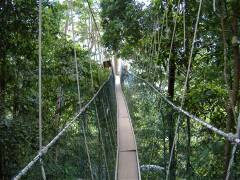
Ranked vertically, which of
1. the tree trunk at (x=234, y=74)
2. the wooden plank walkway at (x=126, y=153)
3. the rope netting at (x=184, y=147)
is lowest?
the wooden plank walkway at (x=126, y=153)

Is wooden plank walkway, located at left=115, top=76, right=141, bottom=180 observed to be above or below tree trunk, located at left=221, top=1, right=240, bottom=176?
below

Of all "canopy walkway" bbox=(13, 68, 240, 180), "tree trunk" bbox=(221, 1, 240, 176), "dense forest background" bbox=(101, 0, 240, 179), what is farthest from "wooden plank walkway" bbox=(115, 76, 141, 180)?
"tree trunk" bbox=(221, 1, 240, 176)

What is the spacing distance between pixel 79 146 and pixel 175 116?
2.32 feet

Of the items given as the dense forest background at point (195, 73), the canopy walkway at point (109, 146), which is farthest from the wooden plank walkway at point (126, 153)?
the dense forest background at point (195, 73)

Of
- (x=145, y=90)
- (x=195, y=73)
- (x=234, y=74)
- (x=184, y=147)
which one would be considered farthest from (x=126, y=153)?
(x=184, y=147)

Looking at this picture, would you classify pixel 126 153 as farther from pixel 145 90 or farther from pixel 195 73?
pixel 195 73

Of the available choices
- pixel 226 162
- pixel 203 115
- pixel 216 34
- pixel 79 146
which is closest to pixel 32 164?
pixel 79 146

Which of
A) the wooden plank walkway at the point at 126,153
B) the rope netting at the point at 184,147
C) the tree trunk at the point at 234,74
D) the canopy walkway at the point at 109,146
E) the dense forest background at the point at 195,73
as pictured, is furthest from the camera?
the wooden plank walkway at the point at 126,153

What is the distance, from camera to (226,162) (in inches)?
87.7

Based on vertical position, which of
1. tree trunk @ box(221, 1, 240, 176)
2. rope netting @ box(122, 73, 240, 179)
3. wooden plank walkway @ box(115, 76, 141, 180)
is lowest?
wooden plank walkway @ box(115, 76, 141, 180)

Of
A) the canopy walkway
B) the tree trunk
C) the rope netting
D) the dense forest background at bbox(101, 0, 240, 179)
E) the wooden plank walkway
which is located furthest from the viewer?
the wooden plank walkway

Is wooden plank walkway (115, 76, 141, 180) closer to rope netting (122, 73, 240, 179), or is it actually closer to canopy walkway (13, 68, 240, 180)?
canopy walkway (13, 68, 240, 180)

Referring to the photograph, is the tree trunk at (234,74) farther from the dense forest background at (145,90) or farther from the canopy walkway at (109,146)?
the canopy walkway at (109,146)

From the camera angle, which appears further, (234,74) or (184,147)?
(234,74)
